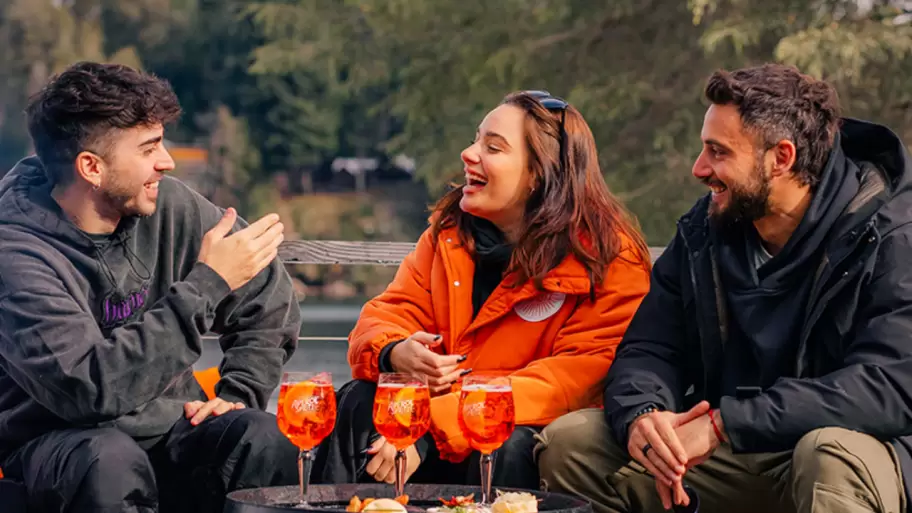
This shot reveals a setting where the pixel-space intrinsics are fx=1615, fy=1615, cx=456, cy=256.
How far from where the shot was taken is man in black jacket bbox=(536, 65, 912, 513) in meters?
3.53

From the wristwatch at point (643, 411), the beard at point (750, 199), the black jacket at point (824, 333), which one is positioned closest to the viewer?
the black jacket at point (824, 333)

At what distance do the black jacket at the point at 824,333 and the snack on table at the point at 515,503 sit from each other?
61cm

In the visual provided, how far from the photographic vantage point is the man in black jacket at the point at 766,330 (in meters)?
3.53

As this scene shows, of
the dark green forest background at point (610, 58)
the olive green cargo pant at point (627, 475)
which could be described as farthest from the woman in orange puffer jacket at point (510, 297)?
the dark green forest background at point (610, 58)

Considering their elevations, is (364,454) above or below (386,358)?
below

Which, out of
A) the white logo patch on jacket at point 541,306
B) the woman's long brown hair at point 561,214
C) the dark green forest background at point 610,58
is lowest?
the dark green forest background at point 610,58

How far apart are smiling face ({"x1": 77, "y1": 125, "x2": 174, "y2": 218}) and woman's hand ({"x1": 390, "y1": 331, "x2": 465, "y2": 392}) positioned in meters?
0.73

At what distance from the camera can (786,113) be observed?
3.85m

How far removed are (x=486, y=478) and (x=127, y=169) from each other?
130cm

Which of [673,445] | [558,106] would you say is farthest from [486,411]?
[558,106]

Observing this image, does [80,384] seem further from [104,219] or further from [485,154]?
[485,154]

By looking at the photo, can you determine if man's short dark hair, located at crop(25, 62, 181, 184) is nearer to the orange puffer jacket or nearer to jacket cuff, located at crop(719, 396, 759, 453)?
the orange puffer jacket

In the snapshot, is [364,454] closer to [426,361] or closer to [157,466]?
[426,361]

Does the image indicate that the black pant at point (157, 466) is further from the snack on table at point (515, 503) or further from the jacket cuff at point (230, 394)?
the snack on table at point (515, 503)
